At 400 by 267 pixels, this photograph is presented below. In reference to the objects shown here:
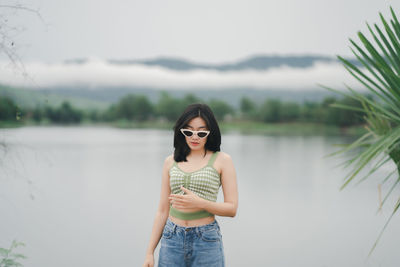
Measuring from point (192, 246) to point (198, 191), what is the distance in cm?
25

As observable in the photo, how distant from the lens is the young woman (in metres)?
1.67

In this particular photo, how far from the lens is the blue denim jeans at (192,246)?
168 cm

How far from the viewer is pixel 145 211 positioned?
31.1 ft

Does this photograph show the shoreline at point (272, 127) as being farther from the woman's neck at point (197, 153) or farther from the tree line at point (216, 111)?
the woman's neck at point (197, 153)

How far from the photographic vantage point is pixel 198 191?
1669 mm

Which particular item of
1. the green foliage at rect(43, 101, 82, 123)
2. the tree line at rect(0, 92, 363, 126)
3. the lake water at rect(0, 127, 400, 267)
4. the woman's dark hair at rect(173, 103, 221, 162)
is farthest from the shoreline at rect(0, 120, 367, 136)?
the woman's dark hair at rect(173, 103, 221, 162)

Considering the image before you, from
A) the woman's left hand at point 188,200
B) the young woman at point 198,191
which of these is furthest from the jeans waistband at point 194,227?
the woman's left hand at point 188,200

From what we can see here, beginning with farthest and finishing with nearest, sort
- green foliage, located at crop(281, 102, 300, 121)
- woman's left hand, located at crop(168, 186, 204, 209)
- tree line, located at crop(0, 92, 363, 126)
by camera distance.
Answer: green foliage, located at crop(281, 102, 300, 121), tree line, located at crop(0, 92, 363, 126), woman's left hand, located at crop(168, 186, 204, 209)

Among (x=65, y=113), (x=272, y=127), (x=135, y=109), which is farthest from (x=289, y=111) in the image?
(x=65, y=113)

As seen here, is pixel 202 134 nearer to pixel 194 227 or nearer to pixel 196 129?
pixel 196 129

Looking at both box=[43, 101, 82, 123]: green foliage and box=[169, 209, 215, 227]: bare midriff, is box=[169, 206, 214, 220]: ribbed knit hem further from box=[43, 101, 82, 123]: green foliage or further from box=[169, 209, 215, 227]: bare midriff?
box=[43, 101, 82, 123]: green foliage

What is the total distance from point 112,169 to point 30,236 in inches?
421

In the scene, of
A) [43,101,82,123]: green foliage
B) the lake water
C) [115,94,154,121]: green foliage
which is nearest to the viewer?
the lake water

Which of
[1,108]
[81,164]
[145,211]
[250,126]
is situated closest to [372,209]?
[145,211]
